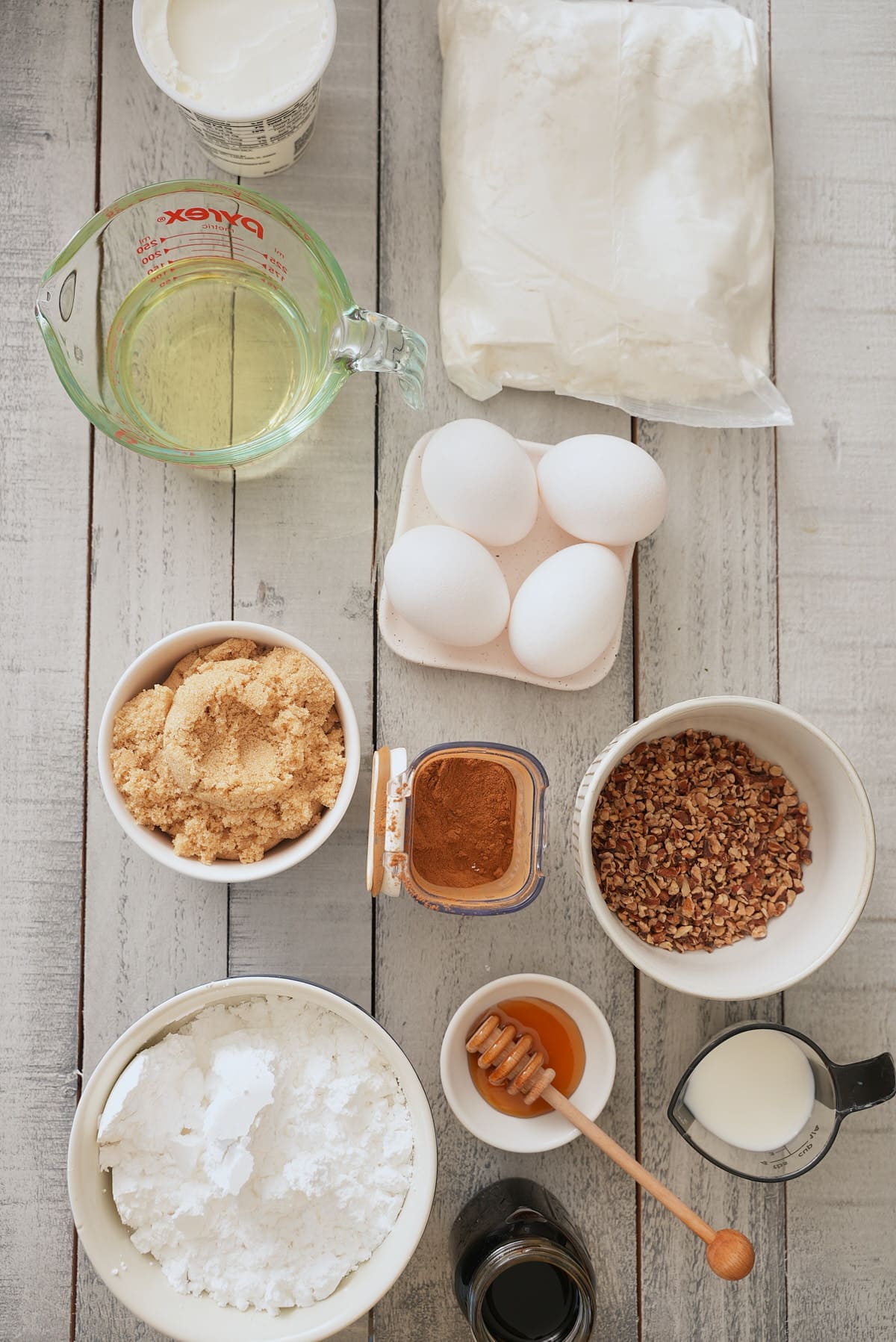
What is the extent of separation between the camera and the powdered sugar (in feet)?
2.41

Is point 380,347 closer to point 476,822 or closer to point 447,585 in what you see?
point 447,585

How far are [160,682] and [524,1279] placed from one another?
2.08ft

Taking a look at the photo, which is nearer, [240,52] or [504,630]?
[240,52]

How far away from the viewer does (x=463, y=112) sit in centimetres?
91

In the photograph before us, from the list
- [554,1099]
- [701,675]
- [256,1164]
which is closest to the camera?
[256,1164]

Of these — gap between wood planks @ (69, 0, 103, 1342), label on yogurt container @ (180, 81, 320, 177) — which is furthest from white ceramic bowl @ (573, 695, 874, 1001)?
label on yogurt container @ (180, 81, 320, 177)

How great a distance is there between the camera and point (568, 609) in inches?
32.6

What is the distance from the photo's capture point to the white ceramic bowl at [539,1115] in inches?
33.3

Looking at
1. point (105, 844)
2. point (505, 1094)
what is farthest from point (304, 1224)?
point (105, 844)

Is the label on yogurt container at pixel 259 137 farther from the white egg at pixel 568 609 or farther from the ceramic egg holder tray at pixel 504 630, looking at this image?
the white egg at pixel 568 609

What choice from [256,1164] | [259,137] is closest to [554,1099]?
[256,1164]

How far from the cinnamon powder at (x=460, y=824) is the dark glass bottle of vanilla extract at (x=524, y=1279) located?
0.32 meters

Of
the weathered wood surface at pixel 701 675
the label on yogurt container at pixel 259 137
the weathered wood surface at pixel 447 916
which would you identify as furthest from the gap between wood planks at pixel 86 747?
the weathered wood surface at pixel 701 675

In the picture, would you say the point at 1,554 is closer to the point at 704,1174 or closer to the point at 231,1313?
the point at 231,1313
